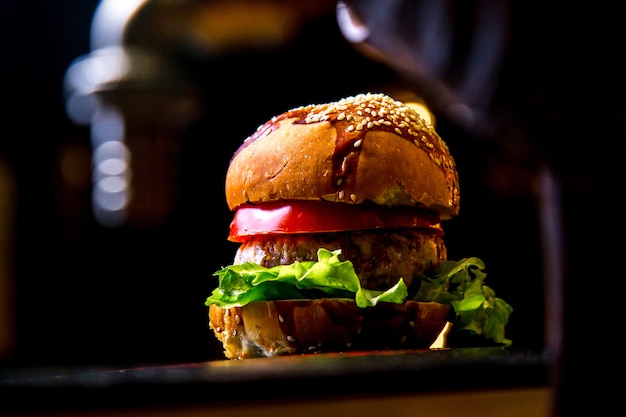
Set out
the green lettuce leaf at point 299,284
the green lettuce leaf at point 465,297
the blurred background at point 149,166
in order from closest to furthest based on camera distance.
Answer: the green lettuce leaf at point 299,284
the green lettuce leaf at point 465,297
the blurred background at point 149,166

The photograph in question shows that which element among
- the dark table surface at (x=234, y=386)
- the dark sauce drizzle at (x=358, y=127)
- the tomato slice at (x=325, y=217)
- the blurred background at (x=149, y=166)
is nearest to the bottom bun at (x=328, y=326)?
the tomato slice at (x=325, y=217)

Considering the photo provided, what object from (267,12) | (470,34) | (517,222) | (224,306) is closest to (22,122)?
(267,12)

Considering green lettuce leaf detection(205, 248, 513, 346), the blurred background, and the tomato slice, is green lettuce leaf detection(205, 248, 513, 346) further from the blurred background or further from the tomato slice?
the blurred background

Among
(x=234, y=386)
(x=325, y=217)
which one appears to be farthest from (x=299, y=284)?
(x=234, y=386)

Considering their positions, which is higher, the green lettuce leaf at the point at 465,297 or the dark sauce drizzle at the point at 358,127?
the dark sauce drizzle at the point at 358,127

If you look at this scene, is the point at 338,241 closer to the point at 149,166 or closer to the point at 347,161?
the point at 347,161

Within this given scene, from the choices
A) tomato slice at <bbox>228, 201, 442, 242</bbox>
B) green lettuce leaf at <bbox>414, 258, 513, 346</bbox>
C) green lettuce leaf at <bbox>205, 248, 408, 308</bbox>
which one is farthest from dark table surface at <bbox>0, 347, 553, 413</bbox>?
green lettuce leaf at <bbox>414, 258, 513, 346</bbox>

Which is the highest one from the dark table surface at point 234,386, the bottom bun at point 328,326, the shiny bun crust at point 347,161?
the shiny bun crust at point 347,161

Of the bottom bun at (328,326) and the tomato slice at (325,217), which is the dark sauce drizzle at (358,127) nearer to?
the tomato slice at (325,217)
